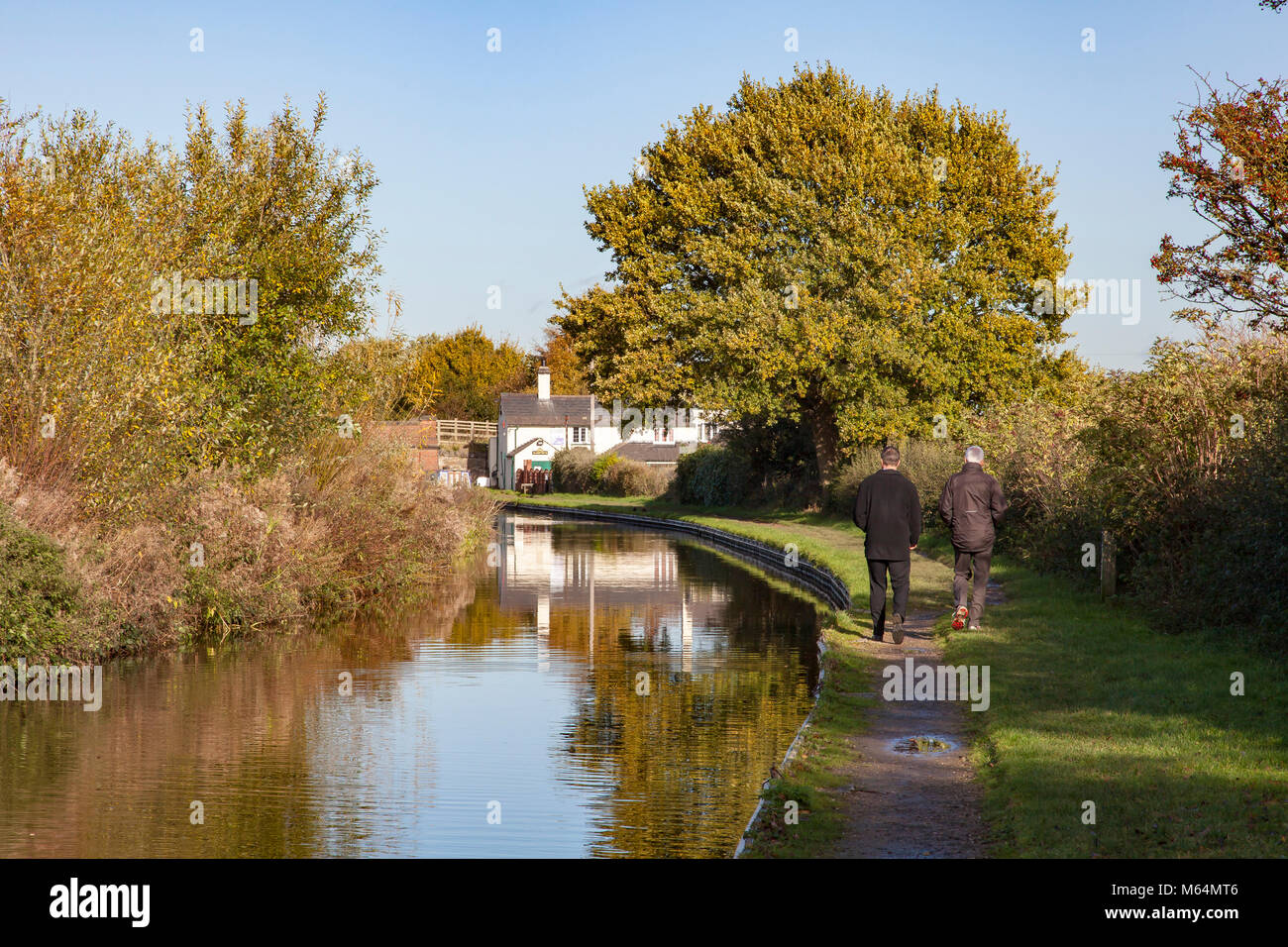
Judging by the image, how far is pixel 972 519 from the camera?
50.0 feet

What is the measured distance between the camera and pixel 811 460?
4631 centimetres

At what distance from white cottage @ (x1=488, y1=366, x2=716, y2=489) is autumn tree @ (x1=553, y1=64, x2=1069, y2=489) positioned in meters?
39.8

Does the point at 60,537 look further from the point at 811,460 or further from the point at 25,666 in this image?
the point at 811,460

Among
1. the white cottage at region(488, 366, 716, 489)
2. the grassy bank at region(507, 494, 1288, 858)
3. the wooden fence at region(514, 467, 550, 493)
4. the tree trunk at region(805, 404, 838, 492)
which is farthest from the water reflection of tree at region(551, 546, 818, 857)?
the white cottage at region(488, 366, 716, 489)

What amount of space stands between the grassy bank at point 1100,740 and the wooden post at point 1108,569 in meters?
0.38

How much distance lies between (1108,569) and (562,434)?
69.9 metres

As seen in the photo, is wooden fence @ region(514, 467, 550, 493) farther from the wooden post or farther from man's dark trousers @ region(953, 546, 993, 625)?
man's dark trousers @ region(953, 546, 993, 625)

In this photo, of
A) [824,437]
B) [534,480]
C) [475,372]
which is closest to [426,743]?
[824,437]

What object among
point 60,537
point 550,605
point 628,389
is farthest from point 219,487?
point 628,389

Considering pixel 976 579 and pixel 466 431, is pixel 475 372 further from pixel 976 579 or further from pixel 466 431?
pixel 976 579

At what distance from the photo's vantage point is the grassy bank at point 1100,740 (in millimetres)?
7230

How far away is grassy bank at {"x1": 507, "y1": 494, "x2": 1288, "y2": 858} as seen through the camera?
7.23 m

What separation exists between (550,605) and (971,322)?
73.6 ft
